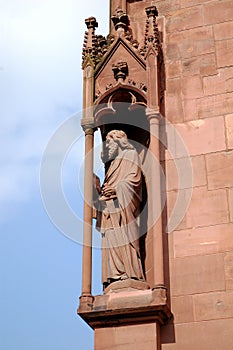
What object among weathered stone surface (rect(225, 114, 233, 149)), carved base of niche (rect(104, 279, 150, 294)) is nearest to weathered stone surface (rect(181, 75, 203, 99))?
weathered stone surface (rect(225, 114, 233, 149))

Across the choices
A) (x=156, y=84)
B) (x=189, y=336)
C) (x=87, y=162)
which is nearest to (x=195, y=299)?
(x=189, y=336)

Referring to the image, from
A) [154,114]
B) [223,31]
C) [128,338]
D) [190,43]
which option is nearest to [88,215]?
[154,114]

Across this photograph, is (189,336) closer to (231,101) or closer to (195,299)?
(195,299)

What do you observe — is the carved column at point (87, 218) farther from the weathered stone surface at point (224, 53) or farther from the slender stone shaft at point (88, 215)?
the weathered stone surface at point (224, 53)

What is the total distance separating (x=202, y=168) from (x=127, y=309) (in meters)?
1.94

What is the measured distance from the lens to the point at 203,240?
25.8 ft

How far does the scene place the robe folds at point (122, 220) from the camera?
7812 mm

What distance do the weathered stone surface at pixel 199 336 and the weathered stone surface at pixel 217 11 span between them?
3907 millimetres

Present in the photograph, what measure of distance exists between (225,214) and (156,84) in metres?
1.85

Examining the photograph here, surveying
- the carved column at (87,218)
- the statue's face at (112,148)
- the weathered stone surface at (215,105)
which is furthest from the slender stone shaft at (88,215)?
the weathered stone surface at (215,105)

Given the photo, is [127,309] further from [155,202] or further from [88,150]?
[88,150]

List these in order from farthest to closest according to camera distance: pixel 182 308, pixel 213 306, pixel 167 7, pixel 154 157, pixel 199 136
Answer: pixel 167 7, pixel 199 136, pixel 154 157, pixel 182 308, pixel 213 306

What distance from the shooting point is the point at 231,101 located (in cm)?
849

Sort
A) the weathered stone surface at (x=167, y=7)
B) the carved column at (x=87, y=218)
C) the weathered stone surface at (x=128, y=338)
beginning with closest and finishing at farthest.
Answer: the weathered stone surface at (x=128, y=338) < the carved column at (x=87, y=218) < the weathered stone surface at (x=167, y=7)
